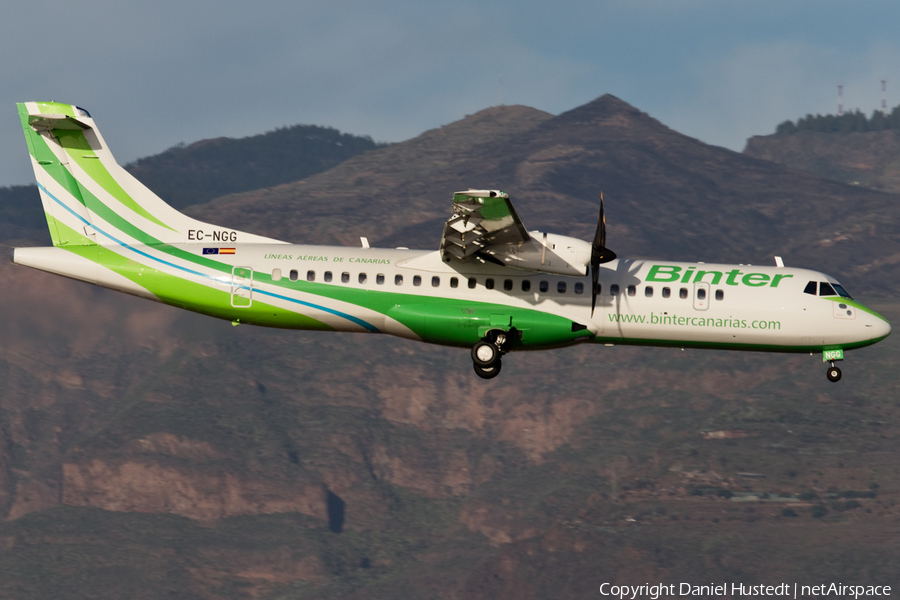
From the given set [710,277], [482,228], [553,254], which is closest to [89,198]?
[482,228]

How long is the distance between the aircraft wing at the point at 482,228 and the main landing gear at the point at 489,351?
7.25ft

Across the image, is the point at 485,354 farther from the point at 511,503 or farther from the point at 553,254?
the point at 511,503

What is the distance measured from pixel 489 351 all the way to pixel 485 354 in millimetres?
145

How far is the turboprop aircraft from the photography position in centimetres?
3244

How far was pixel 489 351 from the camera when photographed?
106 feet

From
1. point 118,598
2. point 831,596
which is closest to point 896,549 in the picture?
point 831,596

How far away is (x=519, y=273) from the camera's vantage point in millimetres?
32406

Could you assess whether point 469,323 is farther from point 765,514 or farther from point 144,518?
point 144,518

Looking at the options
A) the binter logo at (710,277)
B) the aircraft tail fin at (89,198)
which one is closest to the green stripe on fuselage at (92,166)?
the aircraft tail fin at (89,198)

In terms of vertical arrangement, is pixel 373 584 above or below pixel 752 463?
below

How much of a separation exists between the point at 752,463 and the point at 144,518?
313 ft

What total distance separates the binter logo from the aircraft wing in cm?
470

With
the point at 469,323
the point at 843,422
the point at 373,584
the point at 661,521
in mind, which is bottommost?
the point at 373,584

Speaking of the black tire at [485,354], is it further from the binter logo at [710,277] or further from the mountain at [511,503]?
the mountain at [511,503]
